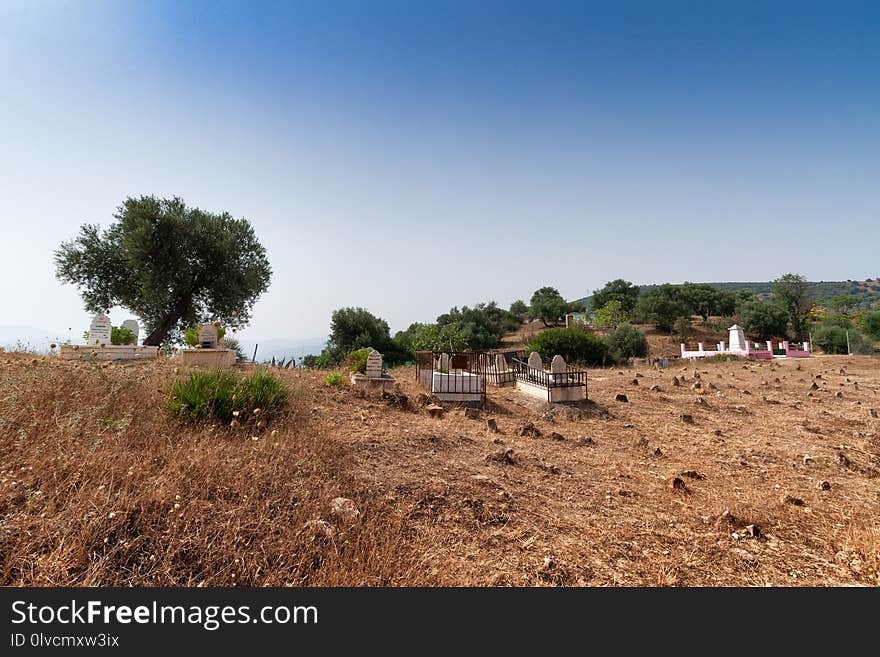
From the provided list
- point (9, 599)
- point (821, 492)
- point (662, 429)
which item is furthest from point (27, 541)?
point (662, 429)

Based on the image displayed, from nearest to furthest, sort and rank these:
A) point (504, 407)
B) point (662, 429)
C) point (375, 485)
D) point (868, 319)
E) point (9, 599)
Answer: point (9, 599) → point (375, 485) → point (662, 429) → point (504, 407) → point (868, 319)

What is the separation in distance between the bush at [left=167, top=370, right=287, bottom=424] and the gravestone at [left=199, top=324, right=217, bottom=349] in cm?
633

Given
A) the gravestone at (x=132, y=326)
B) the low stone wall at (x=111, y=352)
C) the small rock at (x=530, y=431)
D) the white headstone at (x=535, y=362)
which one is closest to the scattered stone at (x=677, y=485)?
the small rock at (x=530, y=431)

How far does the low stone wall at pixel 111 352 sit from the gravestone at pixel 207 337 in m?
2.21

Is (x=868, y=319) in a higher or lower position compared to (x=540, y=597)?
higher

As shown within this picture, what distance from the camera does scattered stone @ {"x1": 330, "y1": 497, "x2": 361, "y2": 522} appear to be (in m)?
3.32

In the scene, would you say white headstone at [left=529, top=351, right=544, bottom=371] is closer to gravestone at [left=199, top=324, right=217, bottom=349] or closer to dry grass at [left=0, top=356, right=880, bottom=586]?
dry grass at [left=0, top=356, right=880, bottom=586]

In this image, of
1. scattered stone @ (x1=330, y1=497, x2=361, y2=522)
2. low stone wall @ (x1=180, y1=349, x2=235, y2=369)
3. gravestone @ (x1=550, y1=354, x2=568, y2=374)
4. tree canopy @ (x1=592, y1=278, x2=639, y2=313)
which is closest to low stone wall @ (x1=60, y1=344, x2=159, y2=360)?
low stone wall @ (x1=180, y1=349, x2=235, y2=369)

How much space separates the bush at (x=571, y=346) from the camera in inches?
894

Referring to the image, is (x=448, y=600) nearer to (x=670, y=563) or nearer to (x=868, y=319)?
(x=670, y=563)

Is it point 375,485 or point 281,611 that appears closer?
point 281,611

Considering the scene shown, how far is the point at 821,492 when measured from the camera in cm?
510

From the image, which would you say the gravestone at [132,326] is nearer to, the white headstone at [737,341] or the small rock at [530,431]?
the small rock at [530,431]

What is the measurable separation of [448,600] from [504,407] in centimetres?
818
